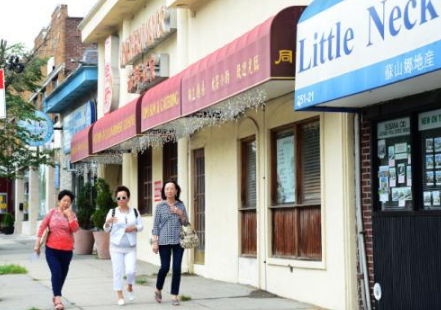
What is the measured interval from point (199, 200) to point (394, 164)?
7.52 m

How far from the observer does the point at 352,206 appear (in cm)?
1130

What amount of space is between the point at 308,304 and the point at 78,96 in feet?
64.4

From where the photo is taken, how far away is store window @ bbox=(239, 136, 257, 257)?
48.5ft

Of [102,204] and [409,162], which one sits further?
[102,204]

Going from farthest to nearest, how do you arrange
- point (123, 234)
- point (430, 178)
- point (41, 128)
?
1. point (41, 128)
2. point (123, 234)
3. point (430, 178)

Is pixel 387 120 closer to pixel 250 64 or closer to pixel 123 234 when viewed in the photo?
pixel 250 64

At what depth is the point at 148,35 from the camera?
20.1 metres

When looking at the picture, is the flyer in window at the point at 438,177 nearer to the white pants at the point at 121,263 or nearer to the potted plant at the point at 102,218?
the white pants at the point at 121,263

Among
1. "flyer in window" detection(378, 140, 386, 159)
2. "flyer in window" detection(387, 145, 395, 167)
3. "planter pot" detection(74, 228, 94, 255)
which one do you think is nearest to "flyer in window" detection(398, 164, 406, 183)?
"flyer in window" detection(387, 145, 395, 167)

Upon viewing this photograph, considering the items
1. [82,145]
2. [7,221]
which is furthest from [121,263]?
[7,221]

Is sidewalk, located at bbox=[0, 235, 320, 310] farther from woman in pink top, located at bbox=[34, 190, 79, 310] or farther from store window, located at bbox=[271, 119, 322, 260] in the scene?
store window, located at bbox=[271, 119, 322, 260]

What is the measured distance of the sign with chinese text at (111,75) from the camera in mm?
23391

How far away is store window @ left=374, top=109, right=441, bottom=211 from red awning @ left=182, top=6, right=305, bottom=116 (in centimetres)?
151

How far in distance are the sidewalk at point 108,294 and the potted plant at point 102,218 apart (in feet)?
9.48
